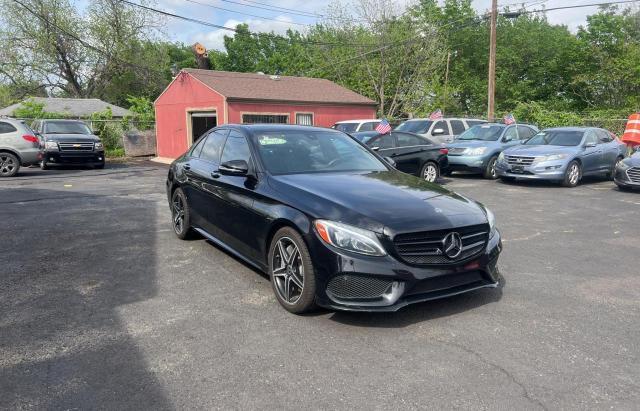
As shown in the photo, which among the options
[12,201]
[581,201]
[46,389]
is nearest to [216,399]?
[46,389]

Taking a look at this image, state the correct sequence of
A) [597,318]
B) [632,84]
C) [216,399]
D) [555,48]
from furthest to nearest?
[555,48] → [632,84] → [597,318] → [216,399]

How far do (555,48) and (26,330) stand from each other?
4861 centimetres

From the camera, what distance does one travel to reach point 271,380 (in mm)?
3139

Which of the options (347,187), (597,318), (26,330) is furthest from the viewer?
(347,187)

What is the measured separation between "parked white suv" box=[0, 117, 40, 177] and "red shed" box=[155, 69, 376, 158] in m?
6.99

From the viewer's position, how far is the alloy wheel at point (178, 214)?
6696 mm

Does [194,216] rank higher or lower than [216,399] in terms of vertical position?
higher

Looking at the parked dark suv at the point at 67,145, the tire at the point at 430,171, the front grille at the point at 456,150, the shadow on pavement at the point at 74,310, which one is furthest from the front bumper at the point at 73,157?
the front grille at the point at 456,150

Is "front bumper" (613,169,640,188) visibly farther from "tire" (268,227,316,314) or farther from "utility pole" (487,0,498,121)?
"utility pole" (487,0,498,121)

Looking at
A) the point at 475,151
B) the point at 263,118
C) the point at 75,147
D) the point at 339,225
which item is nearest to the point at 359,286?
the point at 339,225

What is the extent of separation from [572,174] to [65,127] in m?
16.9

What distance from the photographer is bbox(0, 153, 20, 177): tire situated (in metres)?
15.0

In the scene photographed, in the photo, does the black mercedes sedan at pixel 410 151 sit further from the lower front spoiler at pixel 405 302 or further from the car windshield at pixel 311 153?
the lower front spoiler at pixel 405 302

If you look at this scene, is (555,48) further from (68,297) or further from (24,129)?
(68,297)
